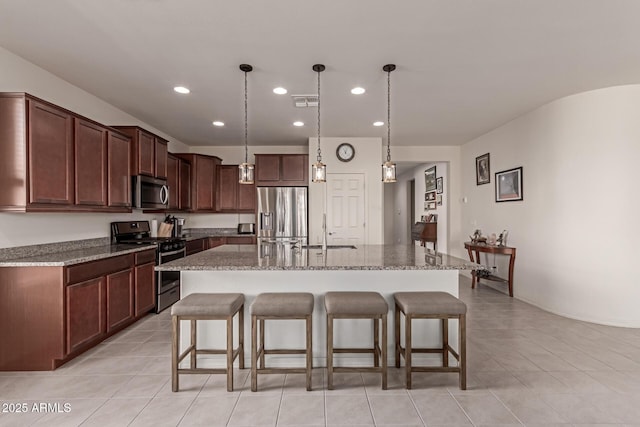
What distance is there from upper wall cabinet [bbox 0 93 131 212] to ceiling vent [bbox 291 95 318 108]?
204 centimetres

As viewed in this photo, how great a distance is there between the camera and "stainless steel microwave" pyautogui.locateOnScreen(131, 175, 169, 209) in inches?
147

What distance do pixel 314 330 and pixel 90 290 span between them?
6.57ft

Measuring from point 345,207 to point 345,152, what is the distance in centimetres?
98

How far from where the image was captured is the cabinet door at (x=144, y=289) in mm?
3475

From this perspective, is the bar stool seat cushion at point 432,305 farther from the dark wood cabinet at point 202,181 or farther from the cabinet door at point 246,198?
the dark wood cabinet at point 202,181

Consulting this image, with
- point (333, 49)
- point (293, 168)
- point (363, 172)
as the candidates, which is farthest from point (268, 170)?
point (333, 49)

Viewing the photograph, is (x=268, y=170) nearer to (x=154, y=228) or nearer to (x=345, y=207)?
(x=345, y=207)

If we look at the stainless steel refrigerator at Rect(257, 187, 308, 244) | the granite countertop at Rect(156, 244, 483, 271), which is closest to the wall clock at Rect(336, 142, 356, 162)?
the stainless steel refrigerator at Rect(257, 187, 308, 244)

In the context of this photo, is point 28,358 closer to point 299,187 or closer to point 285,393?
point 285,393

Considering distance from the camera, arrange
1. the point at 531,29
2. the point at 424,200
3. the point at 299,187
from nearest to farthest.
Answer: the point at 531,29, the point at 299,187, the point at 424,200

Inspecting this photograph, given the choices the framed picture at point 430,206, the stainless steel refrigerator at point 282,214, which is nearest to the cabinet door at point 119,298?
the stainless steel refrigerator at point 282,214

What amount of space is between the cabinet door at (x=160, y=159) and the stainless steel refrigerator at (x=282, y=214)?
1.58 m

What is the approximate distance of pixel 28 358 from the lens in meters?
2.45

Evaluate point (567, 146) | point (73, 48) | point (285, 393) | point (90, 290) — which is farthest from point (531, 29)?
point (90, 290)
